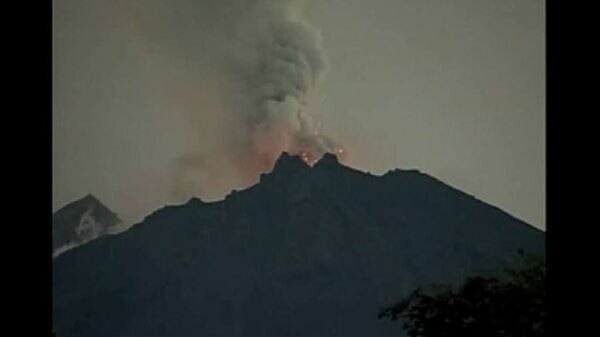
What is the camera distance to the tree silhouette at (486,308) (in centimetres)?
440

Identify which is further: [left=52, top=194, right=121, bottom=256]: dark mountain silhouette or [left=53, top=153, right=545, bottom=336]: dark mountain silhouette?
[left=53, top=153, right=545, bottom=336]: dark mountain silhouette

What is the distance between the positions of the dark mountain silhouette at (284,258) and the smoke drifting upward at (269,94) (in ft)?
0.33

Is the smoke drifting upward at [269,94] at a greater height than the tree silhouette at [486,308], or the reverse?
the smoke drifting upward at [269,94]

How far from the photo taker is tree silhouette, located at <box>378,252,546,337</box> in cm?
440

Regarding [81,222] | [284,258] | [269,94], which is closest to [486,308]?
[284,258]

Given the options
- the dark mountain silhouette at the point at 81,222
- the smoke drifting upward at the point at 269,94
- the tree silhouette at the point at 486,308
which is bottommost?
the tree silhouette at the point at 486,308

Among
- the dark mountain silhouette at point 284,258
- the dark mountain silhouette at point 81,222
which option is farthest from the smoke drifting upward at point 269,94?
the dark mountain silhouette at point 81,222

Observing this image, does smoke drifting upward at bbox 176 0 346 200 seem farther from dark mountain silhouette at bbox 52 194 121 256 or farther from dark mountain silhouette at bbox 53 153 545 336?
dark mountain silhouette at bbox 52 194 121 256

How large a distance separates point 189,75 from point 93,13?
61 cm

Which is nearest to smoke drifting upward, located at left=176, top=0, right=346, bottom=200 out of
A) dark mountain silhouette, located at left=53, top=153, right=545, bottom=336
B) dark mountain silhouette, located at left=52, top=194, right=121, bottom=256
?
dark mountain silhouette, located at left=53, top=153, right=545, bottom=336

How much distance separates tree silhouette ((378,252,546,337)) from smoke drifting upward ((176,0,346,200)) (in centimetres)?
102

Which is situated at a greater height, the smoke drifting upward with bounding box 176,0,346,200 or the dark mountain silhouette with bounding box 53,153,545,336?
the smoke drifting upward with bounding box 176,0,346,200

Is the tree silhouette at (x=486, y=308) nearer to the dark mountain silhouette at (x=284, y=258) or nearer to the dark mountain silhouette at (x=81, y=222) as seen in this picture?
the dark mountain silhouette at (x=284, y=258)
